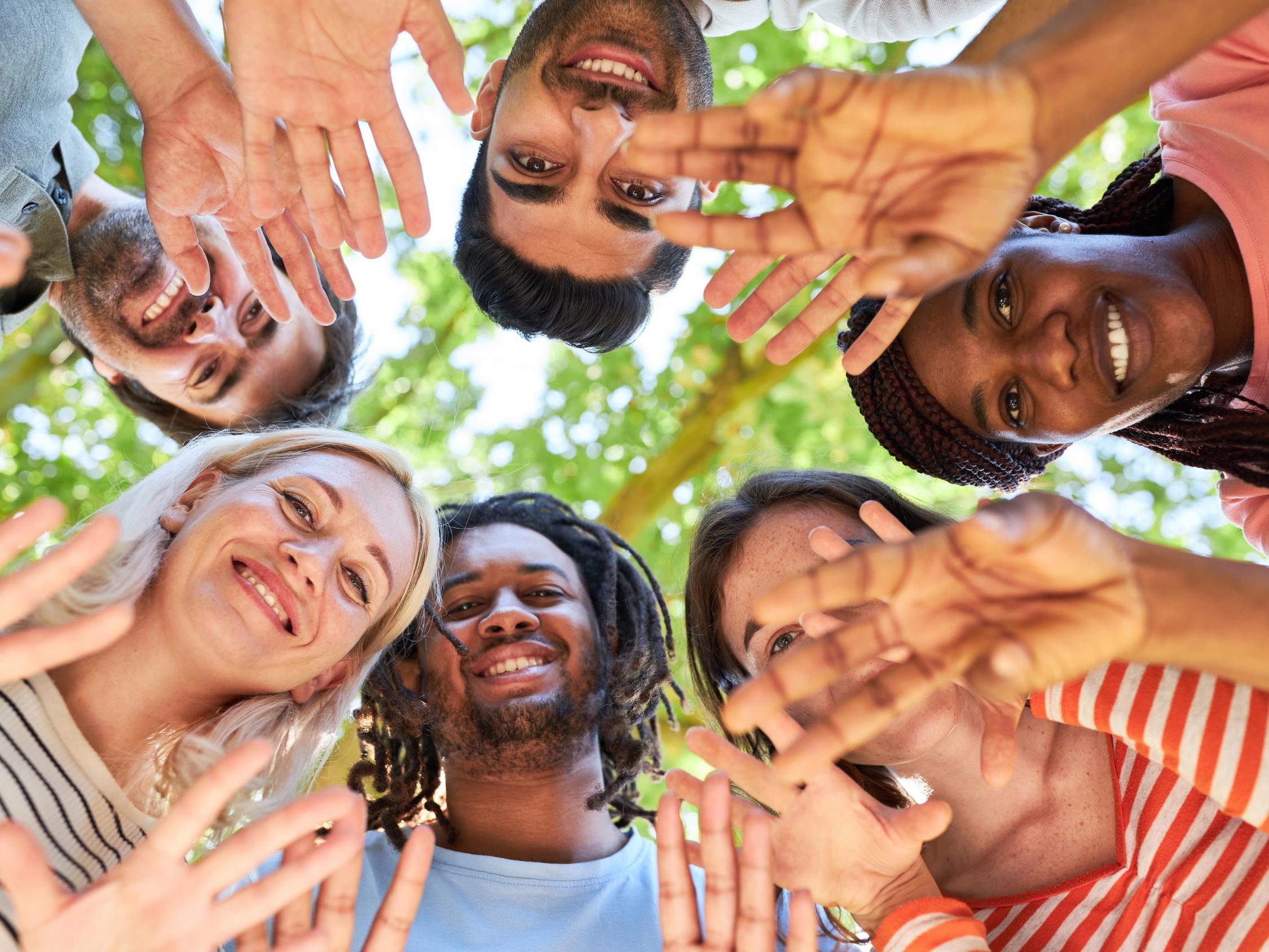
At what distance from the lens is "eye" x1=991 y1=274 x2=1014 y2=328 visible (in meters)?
2.53

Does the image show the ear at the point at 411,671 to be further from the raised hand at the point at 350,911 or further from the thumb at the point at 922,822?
the thumb at the point at 922,822

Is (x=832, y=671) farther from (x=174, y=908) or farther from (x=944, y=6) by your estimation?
(x=944, y=6)

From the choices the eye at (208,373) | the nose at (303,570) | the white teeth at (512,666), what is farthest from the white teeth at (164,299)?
the white teeth at (512,666)

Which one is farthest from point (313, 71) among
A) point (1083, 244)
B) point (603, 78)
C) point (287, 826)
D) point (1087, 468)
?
point (1087, 468)

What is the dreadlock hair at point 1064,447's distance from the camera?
96.8 inches

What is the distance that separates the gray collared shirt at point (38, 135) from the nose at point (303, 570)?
1.42 meters

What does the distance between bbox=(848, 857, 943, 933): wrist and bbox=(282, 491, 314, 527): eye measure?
1.81 metres

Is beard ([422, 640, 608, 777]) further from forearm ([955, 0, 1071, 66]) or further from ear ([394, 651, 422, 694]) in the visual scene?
forearm ([955, 0, 1071, 66])

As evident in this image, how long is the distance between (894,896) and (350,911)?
122cm

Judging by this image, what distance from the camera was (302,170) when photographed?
236 centimetres

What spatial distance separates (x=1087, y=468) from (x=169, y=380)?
488 centimetres

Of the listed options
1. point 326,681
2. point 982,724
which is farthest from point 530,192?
point 982,724

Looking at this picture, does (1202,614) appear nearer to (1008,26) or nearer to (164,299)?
(1008,26)

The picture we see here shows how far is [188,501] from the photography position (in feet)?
10.2
